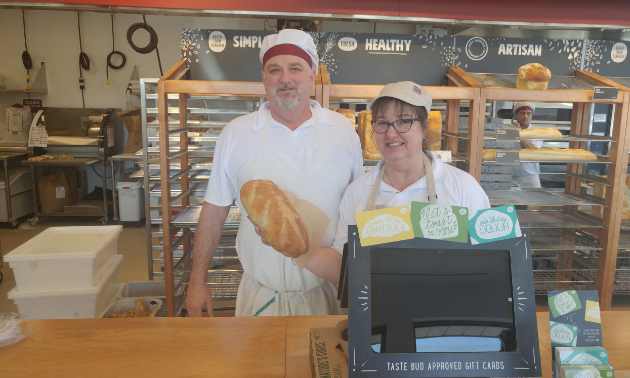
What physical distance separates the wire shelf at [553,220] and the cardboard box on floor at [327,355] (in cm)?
236

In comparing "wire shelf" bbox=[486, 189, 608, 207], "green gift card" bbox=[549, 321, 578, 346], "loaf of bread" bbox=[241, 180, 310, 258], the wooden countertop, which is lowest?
the wooden countertop

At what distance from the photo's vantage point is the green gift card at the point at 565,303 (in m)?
0.86

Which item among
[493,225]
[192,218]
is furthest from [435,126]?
[493,225]

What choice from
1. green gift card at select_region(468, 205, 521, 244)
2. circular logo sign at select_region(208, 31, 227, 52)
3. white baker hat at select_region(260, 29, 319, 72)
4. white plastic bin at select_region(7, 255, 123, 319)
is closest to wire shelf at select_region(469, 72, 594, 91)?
white baker hat at select_region(260, 29, 319, 72)

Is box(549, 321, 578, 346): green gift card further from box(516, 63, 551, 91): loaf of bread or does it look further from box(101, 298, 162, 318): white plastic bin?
box(516, 63, 551, 91): loaf of bread

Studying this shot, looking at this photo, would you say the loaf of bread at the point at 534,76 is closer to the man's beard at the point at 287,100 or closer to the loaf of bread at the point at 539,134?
the loaf of bread at the point at 539,134

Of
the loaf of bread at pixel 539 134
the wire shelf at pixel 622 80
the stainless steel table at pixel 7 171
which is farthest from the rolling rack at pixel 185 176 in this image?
the stainless steel table at pixel 7 171

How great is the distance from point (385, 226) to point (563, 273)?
3.37m

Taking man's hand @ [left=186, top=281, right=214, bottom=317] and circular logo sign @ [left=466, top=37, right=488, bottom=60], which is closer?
man's hand @ [left=186, top=281, right=214, bottom=317]

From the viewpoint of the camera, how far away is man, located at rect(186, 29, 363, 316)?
73.9 inches

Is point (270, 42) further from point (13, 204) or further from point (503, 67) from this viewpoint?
point (13, 204)

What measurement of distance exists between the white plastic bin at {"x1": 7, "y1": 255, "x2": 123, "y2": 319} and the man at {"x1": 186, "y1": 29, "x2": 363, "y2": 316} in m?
0.78

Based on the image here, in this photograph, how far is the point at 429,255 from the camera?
915 millimetres

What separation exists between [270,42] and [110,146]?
532cm
